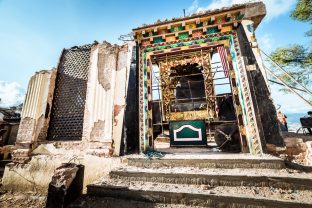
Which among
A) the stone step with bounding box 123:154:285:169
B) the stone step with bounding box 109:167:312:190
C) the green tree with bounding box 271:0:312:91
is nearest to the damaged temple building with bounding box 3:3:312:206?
the stone step with bounding box 123:154:285:169

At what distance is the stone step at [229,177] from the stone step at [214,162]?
0.61ft

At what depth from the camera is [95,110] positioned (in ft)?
17.4

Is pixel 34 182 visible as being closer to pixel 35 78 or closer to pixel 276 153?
pixel 35 78

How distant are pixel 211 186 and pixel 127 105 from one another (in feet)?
11.7

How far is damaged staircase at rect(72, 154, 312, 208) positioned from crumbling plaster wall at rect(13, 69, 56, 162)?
399 cm

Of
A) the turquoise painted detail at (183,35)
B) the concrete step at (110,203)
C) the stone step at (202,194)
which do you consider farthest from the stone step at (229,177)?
the turquoise painted detail at (183,35)

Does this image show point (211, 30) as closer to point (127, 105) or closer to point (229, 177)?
point (127, 105)

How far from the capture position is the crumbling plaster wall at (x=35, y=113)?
559 cm

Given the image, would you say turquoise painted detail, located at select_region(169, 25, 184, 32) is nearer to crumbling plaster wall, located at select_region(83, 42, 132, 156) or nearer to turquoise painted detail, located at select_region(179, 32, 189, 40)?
turquoise painted detail, located at select_region(179, 32, 189, 40)

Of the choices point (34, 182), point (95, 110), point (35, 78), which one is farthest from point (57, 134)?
point (35, 78)

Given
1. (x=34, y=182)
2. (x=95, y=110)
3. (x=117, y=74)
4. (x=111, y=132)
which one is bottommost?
(x=34, y=182)

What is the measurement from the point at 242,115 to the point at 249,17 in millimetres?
3559

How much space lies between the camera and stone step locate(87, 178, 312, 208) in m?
2.49

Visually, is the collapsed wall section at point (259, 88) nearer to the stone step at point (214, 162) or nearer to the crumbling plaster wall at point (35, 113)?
the stone step at point (214, 162)
